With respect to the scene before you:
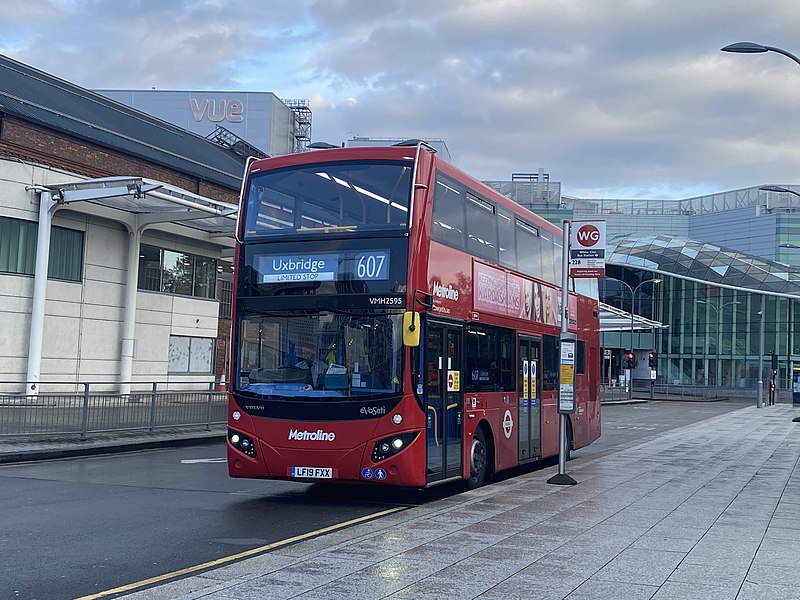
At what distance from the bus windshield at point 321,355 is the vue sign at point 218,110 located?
73.3 m

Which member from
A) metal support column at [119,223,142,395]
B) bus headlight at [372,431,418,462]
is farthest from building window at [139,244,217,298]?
bus headlight at [372,431,418,462]

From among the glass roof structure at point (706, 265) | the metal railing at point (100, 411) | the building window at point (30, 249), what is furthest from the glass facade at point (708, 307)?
the metal railing at point (100, 411)

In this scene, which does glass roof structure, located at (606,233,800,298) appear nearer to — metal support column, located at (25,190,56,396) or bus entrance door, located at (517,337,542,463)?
metal support column, located at (25,190,56,396)

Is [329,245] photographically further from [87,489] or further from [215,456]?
[215,456]

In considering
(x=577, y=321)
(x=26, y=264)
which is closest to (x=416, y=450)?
(x=577, y=321)

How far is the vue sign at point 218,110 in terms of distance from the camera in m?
82.8

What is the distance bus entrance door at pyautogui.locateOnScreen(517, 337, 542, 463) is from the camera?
15484 millimetres

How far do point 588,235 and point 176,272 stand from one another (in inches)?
965

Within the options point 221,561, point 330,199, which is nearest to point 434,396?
point 330,199

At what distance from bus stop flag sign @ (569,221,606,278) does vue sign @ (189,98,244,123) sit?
7127 cm

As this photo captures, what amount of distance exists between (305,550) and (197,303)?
29615 millimetres

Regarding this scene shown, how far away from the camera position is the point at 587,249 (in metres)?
14.6

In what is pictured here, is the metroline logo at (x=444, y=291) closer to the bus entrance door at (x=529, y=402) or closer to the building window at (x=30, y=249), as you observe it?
the bus entrance door at (x=529, y=402)

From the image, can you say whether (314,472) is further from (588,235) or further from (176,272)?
(176,272)
